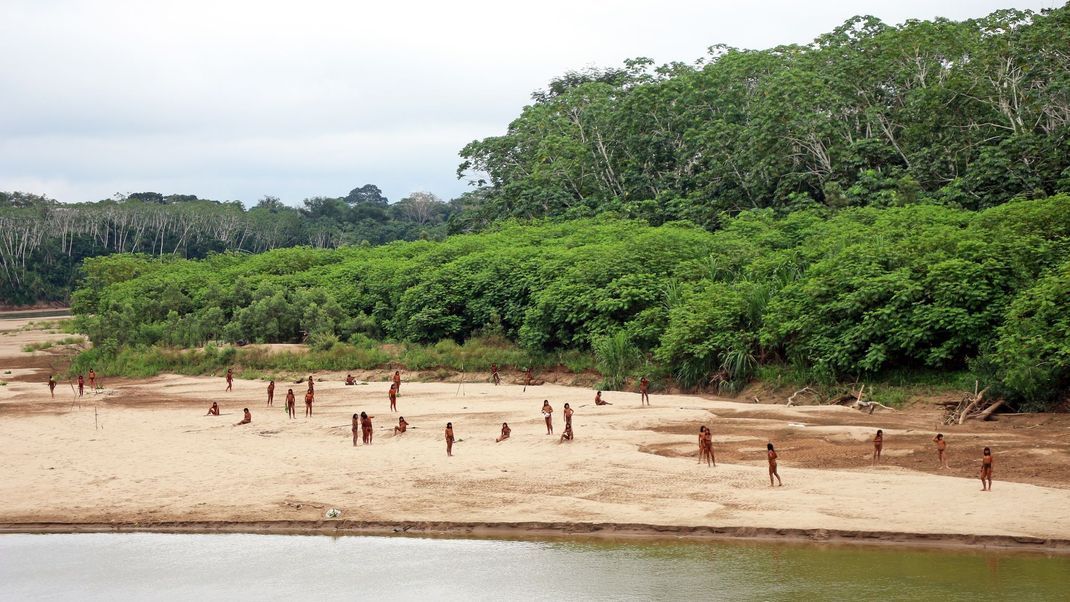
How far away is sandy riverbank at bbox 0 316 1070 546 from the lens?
18594 millimetres

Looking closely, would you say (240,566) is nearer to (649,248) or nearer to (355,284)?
(649,248)

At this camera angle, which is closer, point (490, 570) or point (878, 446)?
point (490, 570)

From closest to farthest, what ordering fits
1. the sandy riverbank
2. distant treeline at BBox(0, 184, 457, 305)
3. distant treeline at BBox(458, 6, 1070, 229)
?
the sandy riverbank
distant treeline at BBox(458, 6, 1070, 229)
distant treeline at BBox(0, 184, 457, 305)

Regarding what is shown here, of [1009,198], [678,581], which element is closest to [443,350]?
[1009,198]

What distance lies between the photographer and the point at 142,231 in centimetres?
12150

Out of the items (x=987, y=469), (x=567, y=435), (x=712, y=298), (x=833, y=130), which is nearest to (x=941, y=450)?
(x=987, y=469)

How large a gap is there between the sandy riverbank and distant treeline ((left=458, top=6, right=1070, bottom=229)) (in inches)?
702

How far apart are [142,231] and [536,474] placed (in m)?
109

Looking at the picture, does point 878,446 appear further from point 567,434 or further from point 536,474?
point 567,434

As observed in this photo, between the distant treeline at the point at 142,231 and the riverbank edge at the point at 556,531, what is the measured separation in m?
86.3

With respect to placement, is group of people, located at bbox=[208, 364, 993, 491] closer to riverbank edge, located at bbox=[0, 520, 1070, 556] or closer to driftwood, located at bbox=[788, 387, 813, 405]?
riverbank edge, located at bbox=[0, 520, 1070, 556]

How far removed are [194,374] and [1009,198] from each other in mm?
32461

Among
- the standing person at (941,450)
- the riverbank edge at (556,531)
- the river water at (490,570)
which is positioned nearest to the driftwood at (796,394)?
the standing person at (941,450)

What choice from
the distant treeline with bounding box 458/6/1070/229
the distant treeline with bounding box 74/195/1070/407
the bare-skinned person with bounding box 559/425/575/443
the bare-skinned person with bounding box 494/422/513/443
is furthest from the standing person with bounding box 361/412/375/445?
the distant treeline with bounding box 458/6/1070/229
